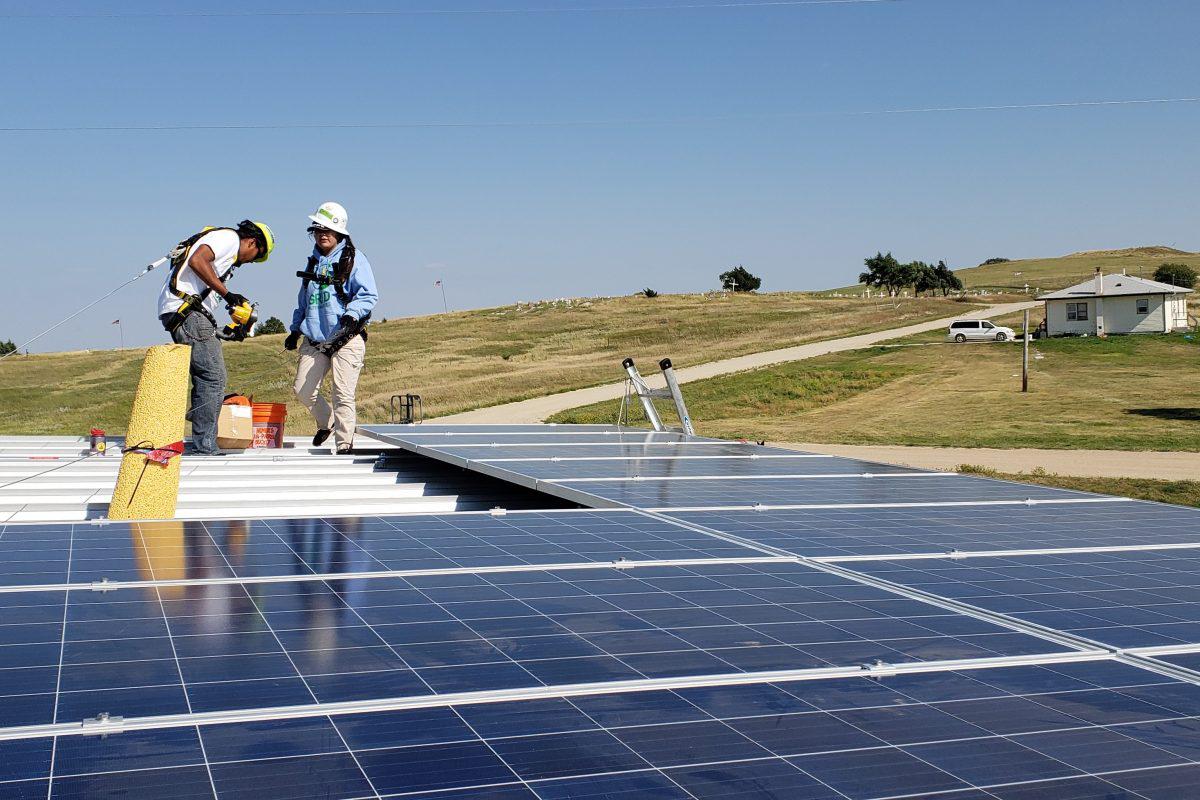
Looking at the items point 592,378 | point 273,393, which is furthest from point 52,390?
point 592,378

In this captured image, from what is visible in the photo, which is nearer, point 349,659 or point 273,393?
point 349,659

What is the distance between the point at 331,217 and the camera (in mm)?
12547

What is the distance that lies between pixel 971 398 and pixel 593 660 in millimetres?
39861

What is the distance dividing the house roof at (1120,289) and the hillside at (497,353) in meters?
13.0

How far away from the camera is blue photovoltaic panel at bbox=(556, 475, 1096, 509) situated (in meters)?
9.73

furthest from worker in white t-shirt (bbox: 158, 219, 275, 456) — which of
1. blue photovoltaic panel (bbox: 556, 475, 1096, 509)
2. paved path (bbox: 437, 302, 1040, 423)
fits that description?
paved path (bbox: 437, 302, 1040, 423)

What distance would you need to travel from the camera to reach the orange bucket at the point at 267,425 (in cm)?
1412

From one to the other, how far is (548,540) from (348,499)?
13.5 feet

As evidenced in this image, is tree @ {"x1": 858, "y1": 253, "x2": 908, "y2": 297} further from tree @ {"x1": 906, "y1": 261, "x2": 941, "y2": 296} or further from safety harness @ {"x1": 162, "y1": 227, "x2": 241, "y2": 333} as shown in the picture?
safety harness @ {"x1": 162, "y1": 227, "x2": 241, "y2": 333}

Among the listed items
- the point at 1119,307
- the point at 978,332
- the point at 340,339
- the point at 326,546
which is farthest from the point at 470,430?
the point at 1119,307

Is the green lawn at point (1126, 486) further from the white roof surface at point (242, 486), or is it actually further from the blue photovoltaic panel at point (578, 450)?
the white roof surface at point (242, 486)

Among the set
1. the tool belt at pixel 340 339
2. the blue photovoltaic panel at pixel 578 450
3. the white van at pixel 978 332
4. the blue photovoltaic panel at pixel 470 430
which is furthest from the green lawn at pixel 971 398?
the tool belt at pixel 340 339

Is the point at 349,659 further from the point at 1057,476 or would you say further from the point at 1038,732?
the point at 1057,476

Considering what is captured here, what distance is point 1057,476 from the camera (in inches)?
902
